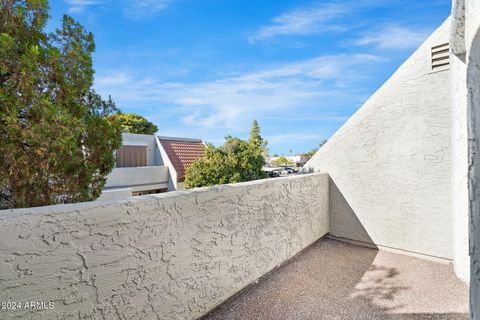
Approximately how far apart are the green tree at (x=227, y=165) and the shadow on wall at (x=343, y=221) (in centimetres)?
394

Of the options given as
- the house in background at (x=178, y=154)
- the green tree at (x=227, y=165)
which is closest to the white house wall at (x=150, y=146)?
the house in background at (x=178, y=154)

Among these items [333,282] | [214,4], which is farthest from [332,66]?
[333,282]

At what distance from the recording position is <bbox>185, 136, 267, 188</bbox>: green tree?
9.85 meters

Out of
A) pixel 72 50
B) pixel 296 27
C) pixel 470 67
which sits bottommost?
pixel 470 67

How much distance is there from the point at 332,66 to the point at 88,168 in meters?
9.38

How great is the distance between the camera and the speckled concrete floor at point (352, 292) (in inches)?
141

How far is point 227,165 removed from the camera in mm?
9891

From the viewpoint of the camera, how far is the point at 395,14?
678cm

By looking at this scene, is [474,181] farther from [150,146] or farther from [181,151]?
[181,151]

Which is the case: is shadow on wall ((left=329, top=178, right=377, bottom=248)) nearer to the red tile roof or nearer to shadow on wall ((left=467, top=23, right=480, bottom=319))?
shadow on wall ((left=467, top=23, right=480, bottom=319))

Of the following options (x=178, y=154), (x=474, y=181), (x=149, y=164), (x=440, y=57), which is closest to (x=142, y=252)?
(x=474, y=181)

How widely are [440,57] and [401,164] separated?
2489mm

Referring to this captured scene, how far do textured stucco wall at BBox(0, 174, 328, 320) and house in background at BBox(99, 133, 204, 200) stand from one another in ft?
42.4

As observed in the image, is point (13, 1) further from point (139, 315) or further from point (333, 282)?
point (333, 282)
